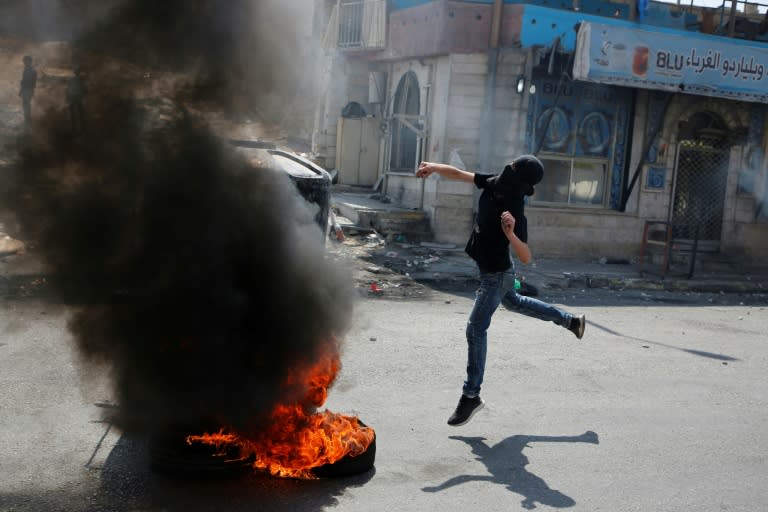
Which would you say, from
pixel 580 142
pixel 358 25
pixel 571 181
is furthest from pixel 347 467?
pixel 358 25

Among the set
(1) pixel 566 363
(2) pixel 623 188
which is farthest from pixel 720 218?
(1) pixel 566 363

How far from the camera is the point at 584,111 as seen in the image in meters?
14.7

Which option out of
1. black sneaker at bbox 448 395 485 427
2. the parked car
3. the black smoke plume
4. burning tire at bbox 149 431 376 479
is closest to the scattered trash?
the parked car

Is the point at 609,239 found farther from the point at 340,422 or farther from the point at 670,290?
the point at 340,422

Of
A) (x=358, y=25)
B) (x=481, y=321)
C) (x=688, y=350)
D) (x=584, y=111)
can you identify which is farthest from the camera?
(x=358, y=25)

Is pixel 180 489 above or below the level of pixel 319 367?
below

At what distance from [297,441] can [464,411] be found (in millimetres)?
1387

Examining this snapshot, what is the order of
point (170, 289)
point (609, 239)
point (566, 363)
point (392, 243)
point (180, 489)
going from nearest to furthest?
point (180, 489)
point (170, 289)
point (566, 363)
point (392, 243)
point (609, 239)

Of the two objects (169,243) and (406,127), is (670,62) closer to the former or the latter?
(406,127)

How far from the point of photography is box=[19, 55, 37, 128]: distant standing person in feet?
14.4

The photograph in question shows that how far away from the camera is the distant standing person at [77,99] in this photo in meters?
4.19

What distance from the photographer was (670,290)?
12320mm

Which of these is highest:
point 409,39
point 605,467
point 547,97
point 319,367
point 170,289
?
point 409,39

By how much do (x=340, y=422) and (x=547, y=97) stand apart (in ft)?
36.9
